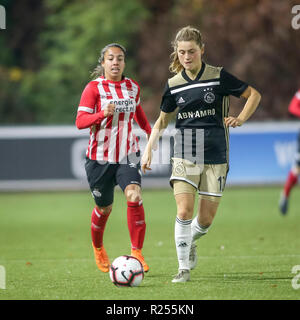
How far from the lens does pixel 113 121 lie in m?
7.90

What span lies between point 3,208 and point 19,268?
8257 mm

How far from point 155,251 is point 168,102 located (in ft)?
9.82

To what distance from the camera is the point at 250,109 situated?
7.26m

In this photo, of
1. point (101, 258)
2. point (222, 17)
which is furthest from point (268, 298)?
point (222, 17)

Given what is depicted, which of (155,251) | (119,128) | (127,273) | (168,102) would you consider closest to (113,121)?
→ (119,128)

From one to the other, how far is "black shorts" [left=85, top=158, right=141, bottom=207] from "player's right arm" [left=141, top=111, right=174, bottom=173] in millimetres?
437

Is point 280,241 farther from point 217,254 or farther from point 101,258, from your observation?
point 101,258

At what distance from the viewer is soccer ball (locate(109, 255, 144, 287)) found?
6.81 metres

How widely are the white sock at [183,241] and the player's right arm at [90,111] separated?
4.10 ft

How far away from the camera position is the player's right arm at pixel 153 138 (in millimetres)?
7316

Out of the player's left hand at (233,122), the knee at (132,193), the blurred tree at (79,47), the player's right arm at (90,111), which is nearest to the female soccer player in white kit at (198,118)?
the player's left hand at (233,122)

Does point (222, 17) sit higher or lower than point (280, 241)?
higher

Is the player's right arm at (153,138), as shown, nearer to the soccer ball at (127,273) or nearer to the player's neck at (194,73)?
the player's neck at (194,73)

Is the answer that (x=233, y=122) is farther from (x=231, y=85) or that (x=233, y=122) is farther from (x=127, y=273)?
(x=127, y=273)
